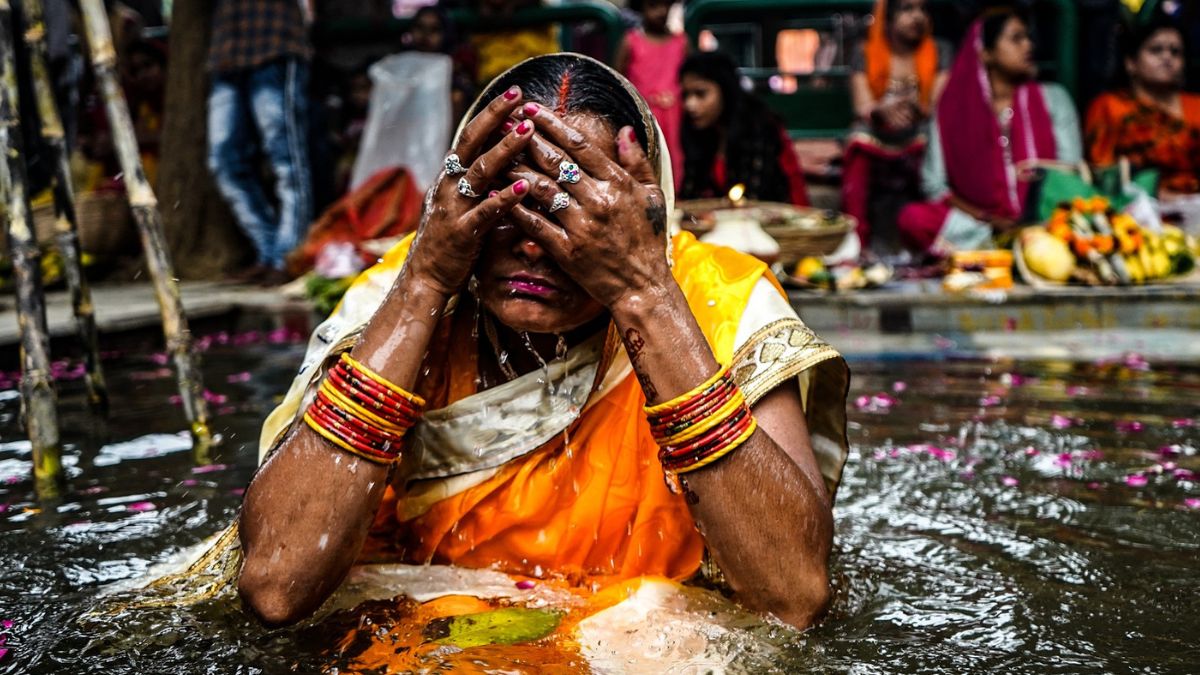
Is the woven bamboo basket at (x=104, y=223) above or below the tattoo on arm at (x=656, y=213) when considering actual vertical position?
below

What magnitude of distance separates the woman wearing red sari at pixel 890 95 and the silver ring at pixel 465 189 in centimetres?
666

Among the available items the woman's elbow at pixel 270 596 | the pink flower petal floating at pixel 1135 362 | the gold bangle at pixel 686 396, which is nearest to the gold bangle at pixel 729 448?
the gold bangle at pixel 686 396

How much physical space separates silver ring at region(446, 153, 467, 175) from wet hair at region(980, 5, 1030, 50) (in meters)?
6.94

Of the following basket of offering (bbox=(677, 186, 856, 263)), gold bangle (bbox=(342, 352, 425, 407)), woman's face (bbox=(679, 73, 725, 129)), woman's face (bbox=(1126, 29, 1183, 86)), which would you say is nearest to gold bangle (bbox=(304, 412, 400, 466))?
gold bangle (bbox=(342, 352, 425, 407))

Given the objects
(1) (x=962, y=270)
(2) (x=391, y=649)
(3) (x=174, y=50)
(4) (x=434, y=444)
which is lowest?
(1) (x=962, y=270)

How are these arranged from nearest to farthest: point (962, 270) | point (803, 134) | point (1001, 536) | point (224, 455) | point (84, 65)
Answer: point (1001, 536) → point (224, 455) → point (962, 270) → point (803, 134) → point (84, 65)

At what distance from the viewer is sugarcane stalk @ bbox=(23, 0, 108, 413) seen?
3789mm

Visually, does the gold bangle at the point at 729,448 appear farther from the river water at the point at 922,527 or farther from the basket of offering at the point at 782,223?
the basket of offering at the point at 782,223

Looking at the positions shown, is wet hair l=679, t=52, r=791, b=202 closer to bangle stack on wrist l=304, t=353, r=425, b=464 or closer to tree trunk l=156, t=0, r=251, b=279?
tree trunk l=156, t=0, r=251, b=279

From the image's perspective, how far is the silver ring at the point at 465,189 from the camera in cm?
213

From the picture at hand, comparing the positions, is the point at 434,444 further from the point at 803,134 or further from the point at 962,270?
the point at 803,134

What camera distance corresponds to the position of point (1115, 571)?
2.88 metres

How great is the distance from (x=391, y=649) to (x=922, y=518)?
171 cm

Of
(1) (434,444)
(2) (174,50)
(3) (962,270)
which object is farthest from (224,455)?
(2) (174,50)
